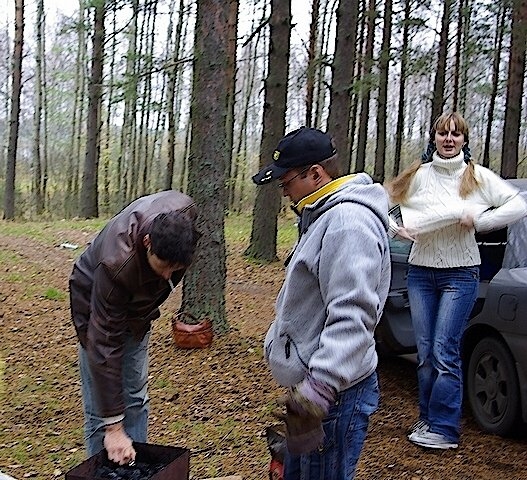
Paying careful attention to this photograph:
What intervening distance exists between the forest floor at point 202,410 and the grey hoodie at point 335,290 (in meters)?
2.02

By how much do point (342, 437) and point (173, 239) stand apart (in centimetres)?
97

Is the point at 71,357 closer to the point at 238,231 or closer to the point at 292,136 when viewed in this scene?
the point at 292,136

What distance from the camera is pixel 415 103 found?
136 ft

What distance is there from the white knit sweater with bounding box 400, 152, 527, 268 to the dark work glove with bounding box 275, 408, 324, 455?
2.31m

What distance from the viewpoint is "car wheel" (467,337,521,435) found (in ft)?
15.3

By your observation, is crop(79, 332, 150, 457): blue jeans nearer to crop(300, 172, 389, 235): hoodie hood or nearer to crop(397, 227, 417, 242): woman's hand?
crop(300, 172, 389, 235): hoodie hood

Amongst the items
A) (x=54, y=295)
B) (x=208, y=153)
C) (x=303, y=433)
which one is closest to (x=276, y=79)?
(x=54, y=295)

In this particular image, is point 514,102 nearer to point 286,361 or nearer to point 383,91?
point 383,91

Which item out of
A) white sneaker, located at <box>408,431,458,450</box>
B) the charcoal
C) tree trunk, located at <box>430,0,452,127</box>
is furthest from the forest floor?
tree trunk, located at <box>430,0,452,127</box>

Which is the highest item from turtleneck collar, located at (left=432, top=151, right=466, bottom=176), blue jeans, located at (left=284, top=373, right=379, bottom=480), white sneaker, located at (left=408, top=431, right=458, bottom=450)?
turtleneck collar, located at (left=432, top=151, right=466, bottom=176)

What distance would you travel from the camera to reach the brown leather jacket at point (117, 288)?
303cm

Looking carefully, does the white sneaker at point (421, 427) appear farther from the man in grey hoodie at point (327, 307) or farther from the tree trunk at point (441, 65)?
the tree trunk at point (441, 65)

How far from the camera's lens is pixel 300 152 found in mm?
2643

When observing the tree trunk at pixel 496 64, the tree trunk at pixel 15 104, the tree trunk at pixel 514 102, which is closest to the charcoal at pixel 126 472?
the tree trunk at pixel 514 102
